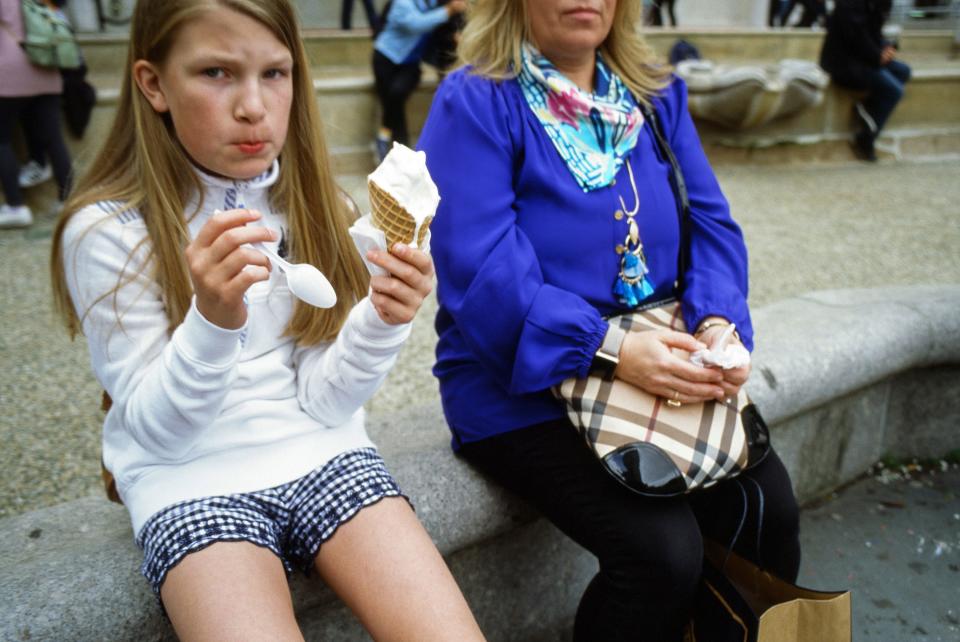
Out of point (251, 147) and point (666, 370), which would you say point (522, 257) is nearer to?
point (666, 370)

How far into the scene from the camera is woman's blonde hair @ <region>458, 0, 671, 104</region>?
70.2 inches

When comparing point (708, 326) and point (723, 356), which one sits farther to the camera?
point (708, 326)

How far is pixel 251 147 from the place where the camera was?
56.3 inches

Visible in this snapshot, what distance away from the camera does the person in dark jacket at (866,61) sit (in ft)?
22.6

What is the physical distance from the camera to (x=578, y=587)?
2.00 meters

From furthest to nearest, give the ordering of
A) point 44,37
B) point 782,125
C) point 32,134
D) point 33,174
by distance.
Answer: point 782,125 < point 33,174 < point 32,134 < point 44,37

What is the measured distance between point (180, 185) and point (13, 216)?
3.52 metres

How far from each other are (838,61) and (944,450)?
532 centimetres

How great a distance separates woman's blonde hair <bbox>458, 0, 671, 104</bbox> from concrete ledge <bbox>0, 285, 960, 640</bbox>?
825mm

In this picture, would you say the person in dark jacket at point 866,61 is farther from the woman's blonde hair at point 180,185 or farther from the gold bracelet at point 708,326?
the woman's blonde hair at point 180,185

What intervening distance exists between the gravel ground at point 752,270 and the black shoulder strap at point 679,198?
3.53ft

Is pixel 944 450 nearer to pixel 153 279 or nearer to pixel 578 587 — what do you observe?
pixel 578 587

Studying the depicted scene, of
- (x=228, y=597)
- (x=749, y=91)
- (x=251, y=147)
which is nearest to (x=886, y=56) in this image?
(x=749, y=91)

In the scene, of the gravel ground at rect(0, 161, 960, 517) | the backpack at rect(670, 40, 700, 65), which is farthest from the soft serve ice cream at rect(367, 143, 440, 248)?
the backpack at rect(670, 40, 700, 65)
